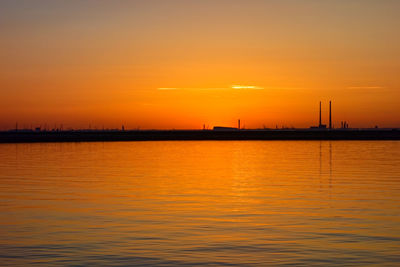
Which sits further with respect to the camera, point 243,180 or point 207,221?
point 243,180

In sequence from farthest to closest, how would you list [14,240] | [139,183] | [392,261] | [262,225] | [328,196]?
[139,183], [328,196], [262,225], [14,240], [392,261]

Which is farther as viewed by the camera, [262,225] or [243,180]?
[243,180]

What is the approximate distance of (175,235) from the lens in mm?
22188

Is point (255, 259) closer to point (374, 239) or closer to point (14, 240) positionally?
point (374, 239)

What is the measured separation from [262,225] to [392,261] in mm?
7103

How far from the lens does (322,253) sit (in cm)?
1905

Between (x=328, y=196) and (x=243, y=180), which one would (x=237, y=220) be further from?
(x=243, y=180)

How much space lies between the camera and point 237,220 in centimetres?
2561

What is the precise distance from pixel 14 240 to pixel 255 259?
853cm

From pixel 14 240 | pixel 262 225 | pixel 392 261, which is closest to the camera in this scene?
pixel 392 261

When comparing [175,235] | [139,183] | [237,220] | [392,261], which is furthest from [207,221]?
[139,183]

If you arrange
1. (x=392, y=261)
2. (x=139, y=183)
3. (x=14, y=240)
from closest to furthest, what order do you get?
(x=392, y=261) < (x=14, y=240) < (x=139, y=183)

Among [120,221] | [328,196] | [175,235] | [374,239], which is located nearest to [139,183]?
[328,196]

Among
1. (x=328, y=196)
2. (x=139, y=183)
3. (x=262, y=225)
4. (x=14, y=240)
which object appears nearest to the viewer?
(x=14, y=240)
